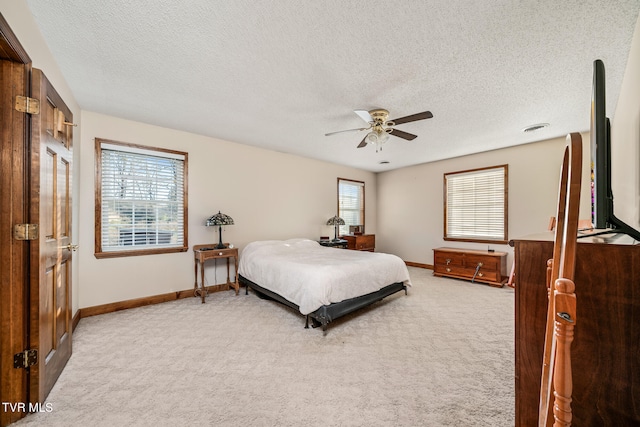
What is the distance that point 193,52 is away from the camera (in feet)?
6.75

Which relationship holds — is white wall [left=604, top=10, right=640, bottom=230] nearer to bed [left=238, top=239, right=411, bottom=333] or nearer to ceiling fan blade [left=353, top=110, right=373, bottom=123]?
ceiling fan blade [left=353, top=110, right=373, bottom=123]

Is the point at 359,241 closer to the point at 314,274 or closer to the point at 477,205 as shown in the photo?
the point at 477,205

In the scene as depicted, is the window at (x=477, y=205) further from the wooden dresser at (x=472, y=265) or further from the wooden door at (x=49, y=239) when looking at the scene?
the wooden door at (x=49, y=239)

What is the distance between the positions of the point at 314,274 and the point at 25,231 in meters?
2.20

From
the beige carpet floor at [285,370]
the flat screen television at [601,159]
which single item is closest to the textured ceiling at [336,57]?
the flat screen television at [601,159]

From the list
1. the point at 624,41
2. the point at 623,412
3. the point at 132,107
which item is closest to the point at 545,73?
the point at 624,41

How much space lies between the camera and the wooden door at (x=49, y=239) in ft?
5.21

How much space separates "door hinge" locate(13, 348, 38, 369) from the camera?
153 cm

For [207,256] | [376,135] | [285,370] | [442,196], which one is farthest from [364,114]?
[442,196]

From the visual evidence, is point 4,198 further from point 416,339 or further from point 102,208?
point 416,339

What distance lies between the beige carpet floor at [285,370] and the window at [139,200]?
944 millimetres

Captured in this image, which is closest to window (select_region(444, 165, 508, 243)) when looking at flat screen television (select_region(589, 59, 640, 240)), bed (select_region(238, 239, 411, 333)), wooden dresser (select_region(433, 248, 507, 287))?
wooden dresser (select_region(433, 248, 507, 287))

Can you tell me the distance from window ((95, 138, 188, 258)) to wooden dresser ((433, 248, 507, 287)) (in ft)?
15.6

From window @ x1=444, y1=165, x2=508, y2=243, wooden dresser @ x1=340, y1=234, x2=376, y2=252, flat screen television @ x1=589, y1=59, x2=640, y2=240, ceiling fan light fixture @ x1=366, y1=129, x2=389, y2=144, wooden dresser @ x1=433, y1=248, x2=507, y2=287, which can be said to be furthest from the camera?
wooden dresser @ x1=340, y1=234, x2=376, y2=252
